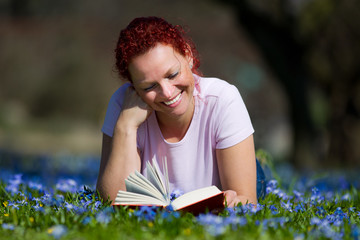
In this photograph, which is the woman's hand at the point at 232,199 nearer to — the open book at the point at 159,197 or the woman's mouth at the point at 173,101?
Result: the open book at the point at 159,197

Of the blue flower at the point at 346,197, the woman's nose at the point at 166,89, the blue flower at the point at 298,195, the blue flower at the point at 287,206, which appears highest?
the woman's nose at the point at 166,89

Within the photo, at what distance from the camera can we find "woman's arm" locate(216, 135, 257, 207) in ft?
9.09

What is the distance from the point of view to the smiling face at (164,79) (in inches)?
104

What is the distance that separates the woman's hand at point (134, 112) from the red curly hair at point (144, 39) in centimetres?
19

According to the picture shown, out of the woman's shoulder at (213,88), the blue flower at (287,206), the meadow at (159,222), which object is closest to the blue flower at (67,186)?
the meadow at (159,222)

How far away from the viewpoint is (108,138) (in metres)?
3.10

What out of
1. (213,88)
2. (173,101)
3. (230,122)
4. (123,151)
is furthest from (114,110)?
(230,122)

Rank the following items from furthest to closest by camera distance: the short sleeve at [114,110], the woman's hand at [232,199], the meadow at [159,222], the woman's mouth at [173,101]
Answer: the short sleeve at [114,110], the woman's mouth at [173,101], the woman's hand at [232,199], the meadow at [159,222]

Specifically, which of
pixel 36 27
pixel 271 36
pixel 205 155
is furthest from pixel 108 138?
pixel 36 27

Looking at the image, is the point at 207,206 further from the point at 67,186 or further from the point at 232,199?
the point at 67,186

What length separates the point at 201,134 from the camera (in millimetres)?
2967

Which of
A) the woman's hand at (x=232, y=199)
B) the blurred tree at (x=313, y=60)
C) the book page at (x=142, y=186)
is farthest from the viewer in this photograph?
the blurred tree at (x=313, y=60)

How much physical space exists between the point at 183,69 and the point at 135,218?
0.87 metres

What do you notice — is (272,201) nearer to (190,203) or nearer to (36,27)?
(190,203)
